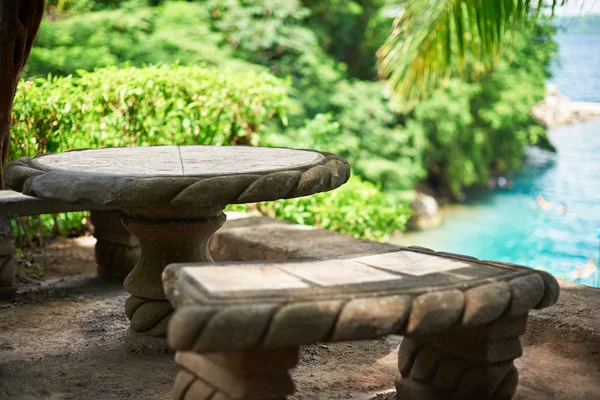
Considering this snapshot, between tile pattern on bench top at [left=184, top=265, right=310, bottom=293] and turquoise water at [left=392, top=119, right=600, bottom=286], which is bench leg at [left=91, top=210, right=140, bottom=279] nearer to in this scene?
tile pattern on bench top at [left=184, top=265, right=310, bottom=293]

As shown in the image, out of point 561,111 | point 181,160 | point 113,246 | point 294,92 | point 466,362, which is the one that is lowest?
point 561,111

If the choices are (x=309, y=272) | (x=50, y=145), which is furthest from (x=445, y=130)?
(x=309, y=272)

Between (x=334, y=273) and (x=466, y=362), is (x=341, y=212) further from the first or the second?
(x=334, y=273)

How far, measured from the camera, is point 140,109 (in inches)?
237

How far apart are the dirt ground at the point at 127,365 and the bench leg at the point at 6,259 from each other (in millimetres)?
108

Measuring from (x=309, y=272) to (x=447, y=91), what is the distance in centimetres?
1458

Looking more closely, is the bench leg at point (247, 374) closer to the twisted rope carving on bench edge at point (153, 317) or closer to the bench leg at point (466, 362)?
the bench leg at point (466, 362)

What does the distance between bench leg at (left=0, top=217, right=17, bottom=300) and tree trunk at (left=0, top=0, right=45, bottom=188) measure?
29.1 inches

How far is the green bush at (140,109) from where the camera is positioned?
18.5ft

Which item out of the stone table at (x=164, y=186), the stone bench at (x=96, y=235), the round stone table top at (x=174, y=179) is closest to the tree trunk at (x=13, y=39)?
the stone bench at (x=96, y=235)

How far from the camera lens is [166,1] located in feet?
47.0

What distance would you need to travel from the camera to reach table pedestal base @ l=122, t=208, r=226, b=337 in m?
3.47

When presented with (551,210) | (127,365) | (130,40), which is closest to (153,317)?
(127,365)

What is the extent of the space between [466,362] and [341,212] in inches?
177
